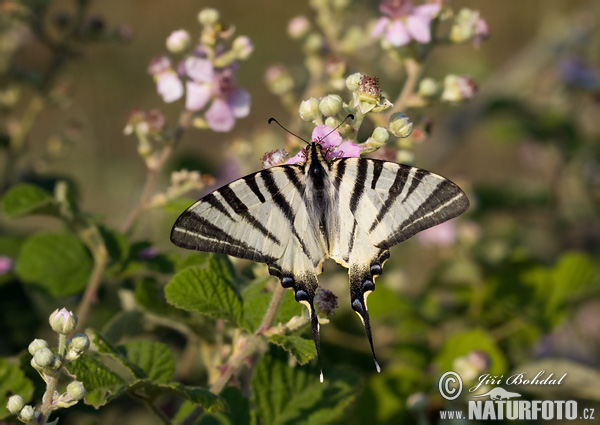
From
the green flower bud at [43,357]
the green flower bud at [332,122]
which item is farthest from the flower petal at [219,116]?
the green flower bud at [43,357]

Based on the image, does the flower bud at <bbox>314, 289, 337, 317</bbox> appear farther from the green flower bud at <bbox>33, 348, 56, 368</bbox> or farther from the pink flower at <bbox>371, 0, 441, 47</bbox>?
the pink flower at <bbox>371, 0, 441, 47</bbox>

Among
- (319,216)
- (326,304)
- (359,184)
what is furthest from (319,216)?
(326,304)

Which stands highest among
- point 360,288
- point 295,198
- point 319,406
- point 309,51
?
point 309,51

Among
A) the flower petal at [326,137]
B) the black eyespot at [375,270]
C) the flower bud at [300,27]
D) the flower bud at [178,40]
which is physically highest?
the flower bud at [300,27]

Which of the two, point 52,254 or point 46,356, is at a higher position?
point 52,254

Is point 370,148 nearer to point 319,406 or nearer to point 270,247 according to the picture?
point 270,247

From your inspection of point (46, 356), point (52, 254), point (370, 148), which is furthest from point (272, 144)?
point (46, 356)

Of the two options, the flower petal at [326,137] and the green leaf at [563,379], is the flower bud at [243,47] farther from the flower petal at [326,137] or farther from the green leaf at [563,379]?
the green leaf at [563,379]
